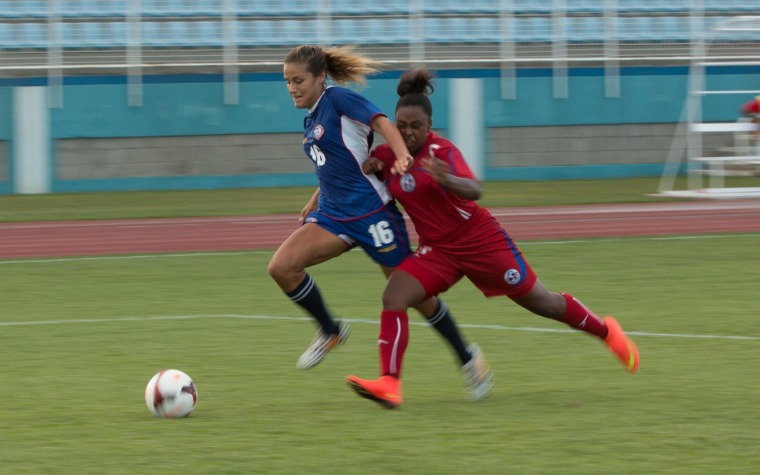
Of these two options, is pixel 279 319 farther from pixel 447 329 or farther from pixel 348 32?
pixel 348 32

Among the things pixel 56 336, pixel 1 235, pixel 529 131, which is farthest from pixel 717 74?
pixel 56 336

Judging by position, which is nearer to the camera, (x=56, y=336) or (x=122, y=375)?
(x=122, y=375)

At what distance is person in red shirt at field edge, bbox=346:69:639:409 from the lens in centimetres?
569

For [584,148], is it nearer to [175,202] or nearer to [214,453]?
[175,202]

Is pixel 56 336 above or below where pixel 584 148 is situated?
below

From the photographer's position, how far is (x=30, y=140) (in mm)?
21250

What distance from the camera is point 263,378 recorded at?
6.43 m

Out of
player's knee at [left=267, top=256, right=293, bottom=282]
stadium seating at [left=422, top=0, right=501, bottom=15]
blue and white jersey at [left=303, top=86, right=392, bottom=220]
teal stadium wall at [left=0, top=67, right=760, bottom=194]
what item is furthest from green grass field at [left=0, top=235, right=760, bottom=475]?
stadium seating at [left=422, top=0, right=501, bottom=15]

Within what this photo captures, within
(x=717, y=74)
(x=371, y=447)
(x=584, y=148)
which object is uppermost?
(x=717, y=74)

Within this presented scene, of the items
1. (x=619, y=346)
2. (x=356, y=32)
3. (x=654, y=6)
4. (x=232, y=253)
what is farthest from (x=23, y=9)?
(x=619, y=346)

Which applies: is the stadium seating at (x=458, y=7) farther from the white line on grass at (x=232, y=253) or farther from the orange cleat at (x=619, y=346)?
the orange cleat at (x=619, y=346)

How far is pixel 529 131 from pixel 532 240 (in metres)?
10.1

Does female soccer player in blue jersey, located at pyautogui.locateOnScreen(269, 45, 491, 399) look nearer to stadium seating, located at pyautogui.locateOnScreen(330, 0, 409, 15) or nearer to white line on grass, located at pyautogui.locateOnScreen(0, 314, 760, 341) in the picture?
white line on grass, located at pyautogui.locateOnScreen(0, 314, 760, 341)

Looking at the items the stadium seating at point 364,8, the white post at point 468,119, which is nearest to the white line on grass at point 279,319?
the white post at point 468,119
